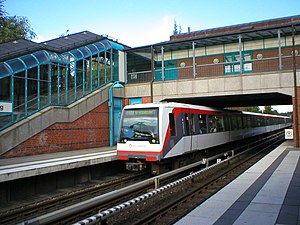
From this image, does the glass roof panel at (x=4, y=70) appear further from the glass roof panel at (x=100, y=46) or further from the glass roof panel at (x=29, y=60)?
the glass roof panel at (x=100, y=46)

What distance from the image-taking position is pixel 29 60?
14812 mm

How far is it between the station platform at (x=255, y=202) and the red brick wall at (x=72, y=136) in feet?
30.9

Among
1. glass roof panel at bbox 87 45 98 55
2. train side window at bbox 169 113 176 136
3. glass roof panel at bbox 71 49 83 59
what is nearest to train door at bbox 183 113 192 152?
train side window at bbox 169 113 176 136

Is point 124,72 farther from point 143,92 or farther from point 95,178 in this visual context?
point 95,178

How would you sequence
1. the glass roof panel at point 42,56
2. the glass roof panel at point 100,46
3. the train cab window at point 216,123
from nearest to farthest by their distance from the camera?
the glass roof panel at point 42,56
the train cab window at point 216,123
the glass roof panel at point 100,46

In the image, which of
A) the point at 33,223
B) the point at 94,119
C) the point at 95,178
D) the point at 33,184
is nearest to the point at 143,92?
the point at 94,119

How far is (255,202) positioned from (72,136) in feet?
38.9

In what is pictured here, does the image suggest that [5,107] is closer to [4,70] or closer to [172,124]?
[4,70]

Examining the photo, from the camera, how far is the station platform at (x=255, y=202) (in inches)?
217

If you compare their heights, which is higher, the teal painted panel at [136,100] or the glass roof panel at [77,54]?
the glass roof panel at [77,54]

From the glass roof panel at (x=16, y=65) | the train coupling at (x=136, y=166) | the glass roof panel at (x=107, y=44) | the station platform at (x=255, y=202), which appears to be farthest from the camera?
the glass roof panel at (x=107, y=44)

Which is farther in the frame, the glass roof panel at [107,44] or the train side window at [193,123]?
the glass roof panel at [107,44]


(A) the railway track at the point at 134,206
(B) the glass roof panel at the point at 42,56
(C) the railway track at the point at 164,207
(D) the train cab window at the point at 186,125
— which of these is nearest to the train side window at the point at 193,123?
(D) the train cab window at the point at 186,125

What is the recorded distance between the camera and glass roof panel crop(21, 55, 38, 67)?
1460 cm
